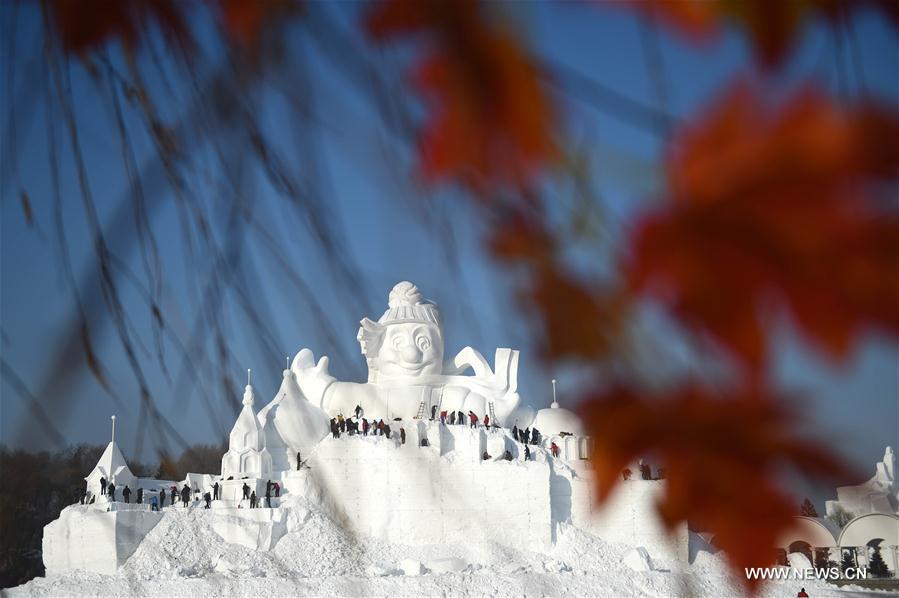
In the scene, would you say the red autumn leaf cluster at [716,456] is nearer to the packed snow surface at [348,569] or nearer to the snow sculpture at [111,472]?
the packed snow surface at [348,569]

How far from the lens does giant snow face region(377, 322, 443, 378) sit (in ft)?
85.2

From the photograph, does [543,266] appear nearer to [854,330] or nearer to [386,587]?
[854,330]

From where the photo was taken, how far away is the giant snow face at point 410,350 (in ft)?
85.2

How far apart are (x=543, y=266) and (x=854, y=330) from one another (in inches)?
15.2

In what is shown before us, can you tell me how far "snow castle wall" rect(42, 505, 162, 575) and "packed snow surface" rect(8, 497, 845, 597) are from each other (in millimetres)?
296

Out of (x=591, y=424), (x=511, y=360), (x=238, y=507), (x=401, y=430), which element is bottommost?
(x=591, y=424)

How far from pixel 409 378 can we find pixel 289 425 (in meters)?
3.56

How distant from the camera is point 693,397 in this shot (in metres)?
1.08

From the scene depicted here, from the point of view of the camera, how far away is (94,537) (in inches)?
903

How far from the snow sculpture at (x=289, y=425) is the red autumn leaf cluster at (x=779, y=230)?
78.9 feet

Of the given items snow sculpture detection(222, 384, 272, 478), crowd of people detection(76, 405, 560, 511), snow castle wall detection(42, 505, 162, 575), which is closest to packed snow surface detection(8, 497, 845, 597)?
snow castle wall detection(42, 505, 162, 575)

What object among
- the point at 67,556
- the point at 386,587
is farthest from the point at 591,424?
the point at 67,556
